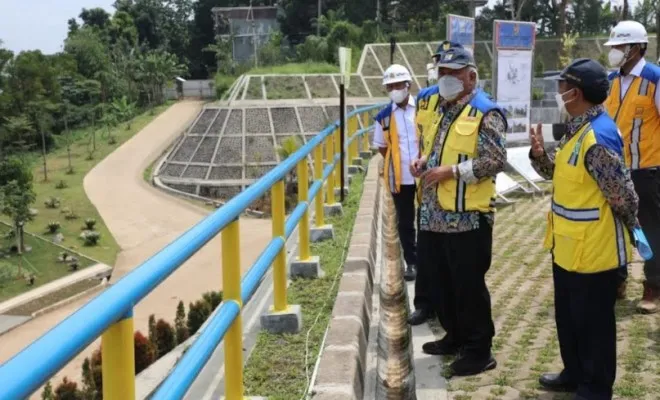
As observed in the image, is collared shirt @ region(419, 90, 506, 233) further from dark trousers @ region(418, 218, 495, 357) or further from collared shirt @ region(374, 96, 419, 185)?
collared shirt @ region(374, 96, 419, 185)

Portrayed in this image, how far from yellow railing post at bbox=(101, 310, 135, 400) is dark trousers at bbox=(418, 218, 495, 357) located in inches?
98.9

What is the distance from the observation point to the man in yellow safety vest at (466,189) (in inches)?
149

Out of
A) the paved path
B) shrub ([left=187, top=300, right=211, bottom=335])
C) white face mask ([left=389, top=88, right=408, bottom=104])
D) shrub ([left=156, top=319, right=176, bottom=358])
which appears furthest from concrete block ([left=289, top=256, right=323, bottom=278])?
shrub ([left=187, top=300, right=211, bottom=335])

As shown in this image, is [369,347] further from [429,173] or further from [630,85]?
[630,85]

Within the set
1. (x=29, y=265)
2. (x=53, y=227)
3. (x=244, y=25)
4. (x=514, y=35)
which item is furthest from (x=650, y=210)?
(x=244, y=25)

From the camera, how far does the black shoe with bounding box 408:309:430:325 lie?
4.71 meters

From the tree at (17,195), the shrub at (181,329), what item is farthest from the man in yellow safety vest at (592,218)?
the tree at (17,195)

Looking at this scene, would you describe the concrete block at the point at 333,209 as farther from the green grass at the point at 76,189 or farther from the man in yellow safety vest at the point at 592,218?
the green grass at the point at 76,189

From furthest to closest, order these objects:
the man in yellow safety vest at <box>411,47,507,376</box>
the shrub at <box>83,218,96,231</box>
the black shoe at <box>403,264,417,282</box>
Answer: the shrub at <box>83,218,96,231</box> → the black shoe at <box>403,264,417,282</box> → the man in yellow safety vest at <box>411,47,507,376</box>

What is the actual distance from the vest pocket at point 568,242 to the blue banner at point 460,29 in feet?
25.2

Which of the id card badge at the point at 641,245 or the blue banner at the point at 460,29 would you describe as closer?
the id card badge at the point at 641,245

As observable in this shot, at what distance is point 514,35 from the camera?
11.5 meters

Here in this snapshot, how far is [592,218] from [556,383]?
980 millimetres

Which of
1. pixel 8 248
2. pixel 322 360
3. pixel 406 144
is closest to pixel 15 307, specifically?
pixel 8 248
